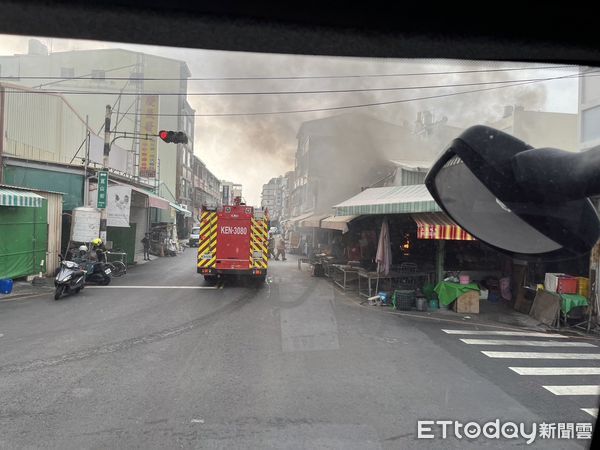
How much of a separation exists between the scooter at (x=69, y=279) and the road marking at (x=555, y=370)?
29.6 ft

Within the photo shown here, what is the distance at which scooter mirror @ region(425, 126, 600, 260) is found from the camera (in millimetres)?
1475

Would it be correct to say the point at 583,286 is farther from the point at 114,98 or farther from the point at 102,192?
the point at 114,98

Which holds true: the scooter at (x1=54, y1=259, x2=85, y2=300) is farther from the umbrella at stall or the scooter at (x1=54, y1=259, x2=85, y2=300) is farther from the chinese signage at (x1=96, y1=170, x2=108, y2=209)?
the umbrella at stall

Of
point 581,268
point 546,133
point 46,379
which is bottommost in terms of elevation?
point 46,379

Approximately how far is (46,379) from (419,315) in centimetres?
703

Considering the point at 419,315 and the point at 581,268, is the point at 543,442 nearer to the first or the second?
the point at 419,315

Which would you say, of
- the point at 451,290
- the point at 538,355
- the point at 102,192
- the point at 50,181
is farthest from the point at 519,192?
the point at 50,181

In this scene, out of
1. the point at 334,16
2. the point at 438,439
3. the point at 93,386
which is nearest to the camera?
the point at 334,16

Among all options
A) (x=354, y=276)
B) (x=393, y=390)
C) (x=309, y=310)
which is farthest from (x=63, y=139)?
(x=393, y=390)

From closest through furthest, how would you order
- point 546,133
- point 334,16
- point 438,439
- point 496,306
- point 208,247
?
point 334,16 < point 438,439 < point 546,133 < point 496,306 < point 208,247

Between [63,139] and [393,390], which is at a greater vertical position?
[63,139]

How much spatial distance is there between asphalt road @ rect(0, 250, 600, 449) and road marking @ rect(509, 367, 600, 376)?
0.13 m

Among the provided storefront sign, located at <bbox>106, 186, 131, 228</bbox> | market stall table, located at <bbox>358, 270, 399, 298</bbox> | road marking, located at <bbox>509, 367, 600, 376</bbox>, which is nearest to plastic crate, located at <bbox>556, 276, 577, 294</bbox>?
road marking, located at <bbox>509, 367, 600, 376</bbox>

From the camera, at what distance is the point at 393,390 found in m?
4.57
